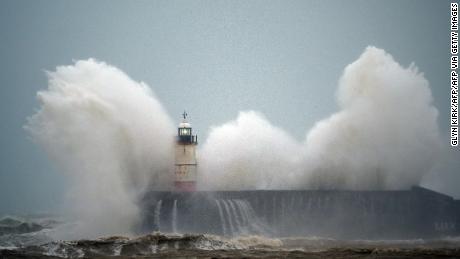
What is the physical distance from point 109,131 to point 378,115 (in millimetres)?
16983

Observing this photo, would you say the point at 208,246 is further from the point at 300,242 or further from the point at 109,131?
the point at 109,131

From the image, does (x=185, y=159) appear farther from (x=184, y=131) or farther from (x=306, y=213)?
(x=306, y=213)

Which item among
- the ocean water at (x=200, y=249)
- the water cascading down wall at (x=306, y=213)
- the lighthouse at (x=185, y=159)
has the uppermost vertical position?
the lighthouse at (x=185, y=159)

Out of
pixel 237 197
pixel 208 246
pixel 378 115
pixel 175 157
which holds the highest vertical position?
pixel 378 115

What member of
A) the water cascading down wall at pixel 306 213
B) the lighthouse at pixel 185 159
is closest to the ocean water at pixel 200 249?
the water cascading down wall at pixel 306 213

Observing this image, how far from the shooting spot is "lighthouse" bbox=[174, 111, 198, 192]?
45.0 meters

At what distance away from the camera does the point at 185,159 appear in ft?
148

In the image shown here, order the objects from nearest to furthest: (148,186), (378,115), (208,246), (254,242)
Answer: (208,246), (254,242), (148,186), (378,115)

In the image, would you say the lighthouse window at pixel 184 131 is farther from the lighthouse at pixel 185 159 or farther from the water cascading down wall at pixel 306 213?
the water cascading down wall at pixel 306 213

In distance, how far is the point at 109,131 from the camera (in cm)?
4181

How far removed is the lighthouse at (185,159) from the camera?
44969 millimetres

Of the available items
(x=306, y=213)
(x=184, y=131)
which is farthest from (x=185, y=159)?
(x=306, y=213)

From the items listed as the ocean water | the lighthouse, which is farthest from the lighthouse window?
→ the ocean water

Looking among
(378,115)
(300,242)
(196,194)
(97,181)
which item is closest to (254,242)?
(300,242)
